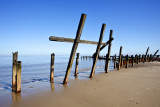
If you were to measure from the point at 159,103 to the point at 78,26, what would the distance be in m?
4.27

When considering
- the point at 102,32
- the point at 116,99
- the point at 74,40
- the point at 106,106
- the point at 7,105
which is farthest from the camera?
the point at 102,32

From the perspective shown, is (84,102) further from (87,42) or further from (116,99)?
(87,42)

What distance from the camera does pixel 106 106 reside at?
10.3 feet

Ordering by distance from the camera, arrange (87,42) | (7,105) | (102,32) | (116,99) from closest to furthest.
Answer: (7,105)
(116,99)
(87,42)
(102,32)

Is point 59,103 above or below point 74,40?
below

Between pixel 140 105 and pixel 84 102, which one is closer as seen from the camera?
pixel 140 105

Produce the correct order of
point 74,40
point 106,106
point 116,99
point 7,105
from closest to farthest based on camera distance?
point 106,106 → point 7,105 → point 116,99 → point 74,40

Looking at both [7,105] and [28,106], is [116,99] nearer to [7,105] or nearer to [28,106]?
[28,106]

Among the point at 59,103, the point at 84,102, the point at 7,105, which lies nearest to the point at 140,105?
the point at 84,102

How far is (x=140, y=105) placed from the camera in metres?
3.17

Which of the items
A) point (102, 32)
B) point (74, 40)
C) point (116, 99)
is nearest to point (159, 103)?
point (116, 99)

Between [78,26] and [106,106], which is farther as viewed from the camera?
[78,26]

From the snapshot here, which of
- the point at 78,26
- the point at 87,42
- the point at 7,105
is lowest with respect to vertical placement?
the point at 7,105

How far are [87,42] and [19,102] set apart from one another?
4097 mm
